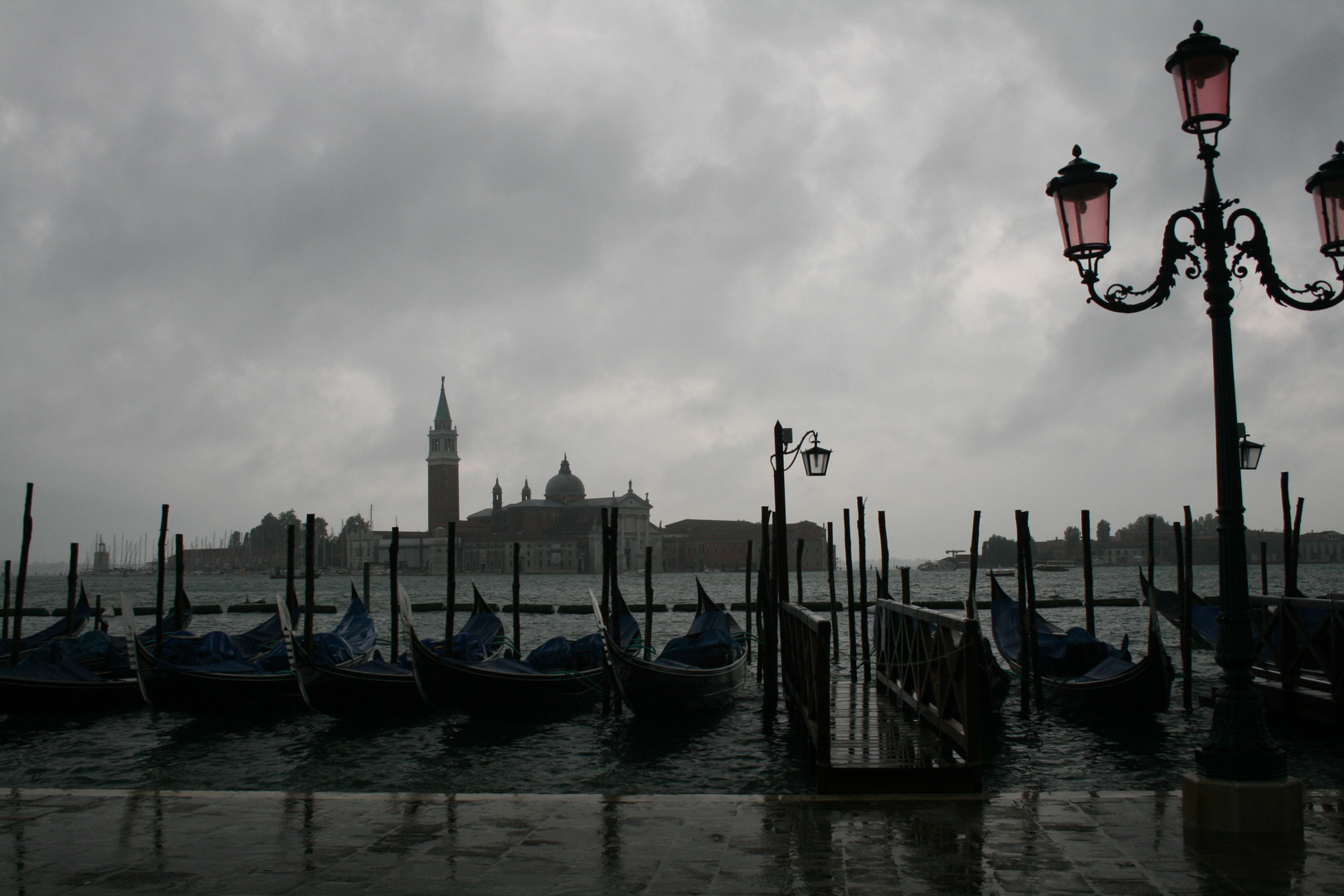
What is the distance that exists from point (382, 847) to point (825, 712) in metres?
2.28

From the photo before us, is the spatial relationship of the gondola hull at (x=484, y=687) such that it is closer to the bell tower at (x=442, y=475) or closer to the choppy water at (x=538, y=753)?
the choppy water at (x=538, y=753)

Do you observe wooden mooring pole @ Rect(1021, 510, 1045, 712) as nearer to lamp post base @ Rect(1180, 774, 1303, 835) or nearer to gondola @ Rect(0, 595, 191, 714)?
lamp post base @ Rect(1180, 774, 1303, 835)

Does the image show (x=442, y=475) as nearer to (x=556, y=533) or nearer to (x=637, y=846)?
(x=556, y=533)

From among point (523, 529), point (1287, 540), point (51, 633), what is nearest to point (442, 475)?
point (523, 529)

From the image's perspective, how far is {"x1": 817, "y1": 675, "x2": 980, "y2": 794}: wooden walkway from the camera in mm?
4973

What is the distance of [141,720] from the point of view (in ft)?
33.7

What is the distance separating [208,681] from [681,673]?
4755 millimetres

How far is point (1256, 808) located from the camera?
3.82 m

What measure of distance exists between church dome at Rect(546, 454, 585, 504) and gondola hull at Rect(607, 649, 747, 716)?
2999 inches

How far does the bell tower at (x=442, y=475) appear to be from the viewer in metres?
82.0

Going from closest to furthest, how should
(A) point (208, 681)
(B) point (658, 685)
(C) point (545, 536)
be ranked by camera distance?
(B) point (658, 685) → (A) point (208, 681) → (C) point (545, 536)

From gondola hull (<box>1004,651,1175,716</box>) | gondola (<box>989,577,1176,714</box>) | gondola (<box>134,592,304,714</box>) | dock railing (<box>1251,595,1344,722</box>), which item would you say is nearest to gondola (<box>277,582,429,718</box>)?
gondola (<box>134,592,304,714</box>)

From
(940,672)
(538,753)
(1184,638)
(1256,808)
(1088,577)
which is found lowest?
(538,753)

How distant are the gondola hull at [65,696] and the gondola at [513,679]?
10.7 feet
